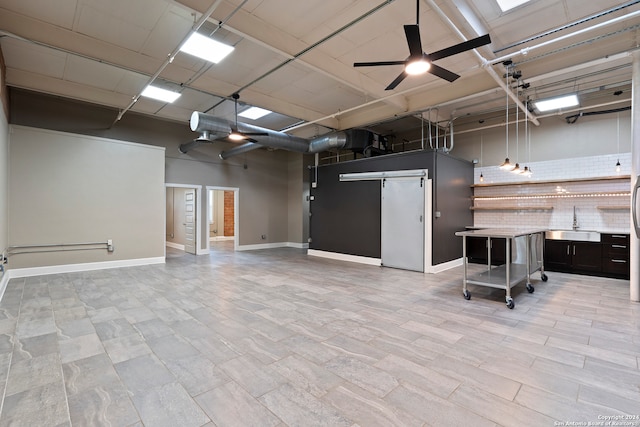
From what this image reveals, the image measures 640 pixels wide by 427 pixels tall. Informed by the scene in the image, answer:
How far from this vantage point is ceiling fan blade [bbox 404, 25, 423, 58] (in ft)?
8.37

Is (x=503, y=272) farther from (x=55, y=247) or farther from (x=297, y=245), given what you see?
(x=55, y=247)

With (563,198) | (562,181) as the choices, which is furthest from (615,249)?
(562,181)

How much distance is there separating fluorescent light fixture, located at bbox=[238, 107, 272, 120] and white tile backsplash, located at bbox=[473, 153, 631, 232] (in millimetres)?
5594

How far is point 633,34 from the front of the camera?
388cm

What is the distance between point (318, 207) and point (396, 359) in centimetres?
621

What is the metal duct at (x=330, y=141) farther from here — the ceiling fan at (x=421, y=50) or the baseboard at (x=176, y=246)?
the baseboard at (x=176, y=246)

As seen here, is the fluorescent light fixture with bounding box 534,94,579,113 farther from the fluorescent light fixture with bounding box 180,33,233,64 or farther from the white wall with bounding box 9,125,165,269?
the white wall with bounding box 9,125,165,269

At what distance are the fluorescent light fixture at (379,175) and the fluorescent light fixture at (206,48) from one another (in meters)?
3.91

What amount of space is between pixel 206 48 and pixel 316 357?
4434 millimetres

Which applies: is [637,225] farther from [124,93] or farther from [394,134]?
[124,93]

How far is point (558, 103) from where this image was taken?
5.51 m

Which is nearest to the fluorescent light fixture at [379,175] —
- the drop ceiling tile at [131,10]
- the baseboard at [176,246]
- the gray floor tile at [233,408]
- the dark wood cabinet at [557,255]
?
the dark wood cabinet at [557,255]

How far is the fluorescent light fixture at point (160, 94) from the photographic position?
19.1 feet

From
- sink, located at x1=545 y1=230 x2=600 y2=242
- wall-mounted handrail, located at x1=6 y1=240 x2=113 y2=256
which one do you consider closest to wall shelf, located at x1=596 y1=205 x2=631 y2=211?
sink, located at x1=545 y1=230 x2=600 y2=242
